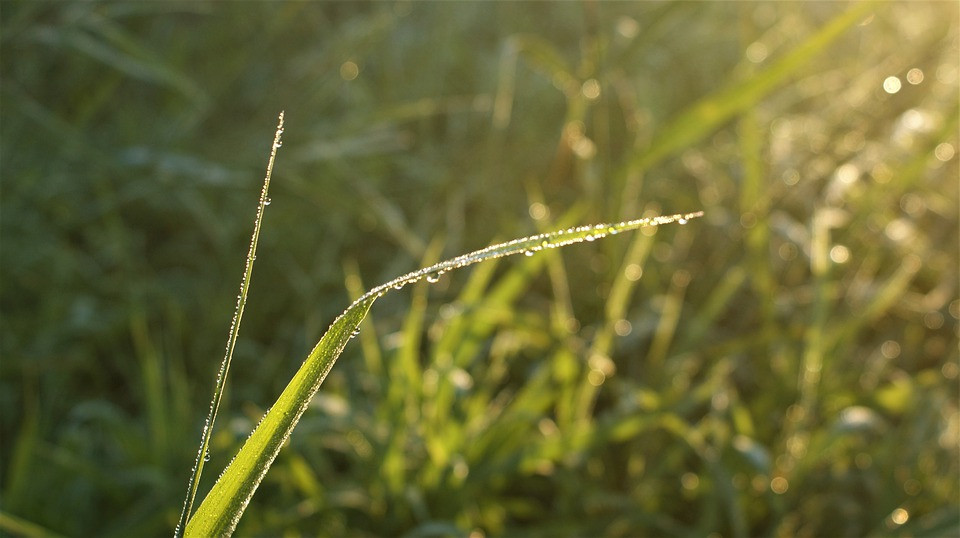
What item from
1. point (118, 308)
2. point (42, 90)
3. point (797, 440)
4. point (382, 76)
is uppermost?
point (42, 90)

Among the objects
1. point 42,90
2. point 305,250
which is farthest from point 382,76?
point 42,90

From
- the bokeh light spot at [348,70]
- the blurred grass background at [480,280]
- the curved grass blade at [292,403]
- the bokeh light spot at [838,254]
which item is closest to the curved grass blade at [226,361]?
the curved grass blade at [292,403]

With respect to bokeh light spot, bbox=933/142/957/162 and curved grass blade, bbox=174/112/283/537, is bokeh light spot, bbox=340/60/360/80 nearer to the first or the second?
bokeh light spot, bbox=933/142/957/162

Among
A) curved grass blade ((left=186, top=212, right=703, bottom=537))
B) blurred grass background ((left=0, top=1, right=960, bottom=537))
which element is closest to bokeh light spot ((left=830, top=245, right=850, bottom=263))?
blurred grass background ((left=0, top=1, right=960, bottom=537))

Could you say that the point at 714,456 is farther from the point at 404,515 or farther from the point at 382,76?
the point at 382,76

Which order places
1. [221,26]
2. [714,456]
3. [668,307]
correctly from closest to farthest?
[714,456] → [668,307] → [221,26]

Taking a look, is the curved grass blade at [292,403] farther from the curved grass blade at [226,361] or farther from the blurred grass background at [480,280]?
the blurred grass background at [480,280]

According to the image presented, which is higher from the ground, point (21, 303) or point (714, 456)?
point (21, 303)
